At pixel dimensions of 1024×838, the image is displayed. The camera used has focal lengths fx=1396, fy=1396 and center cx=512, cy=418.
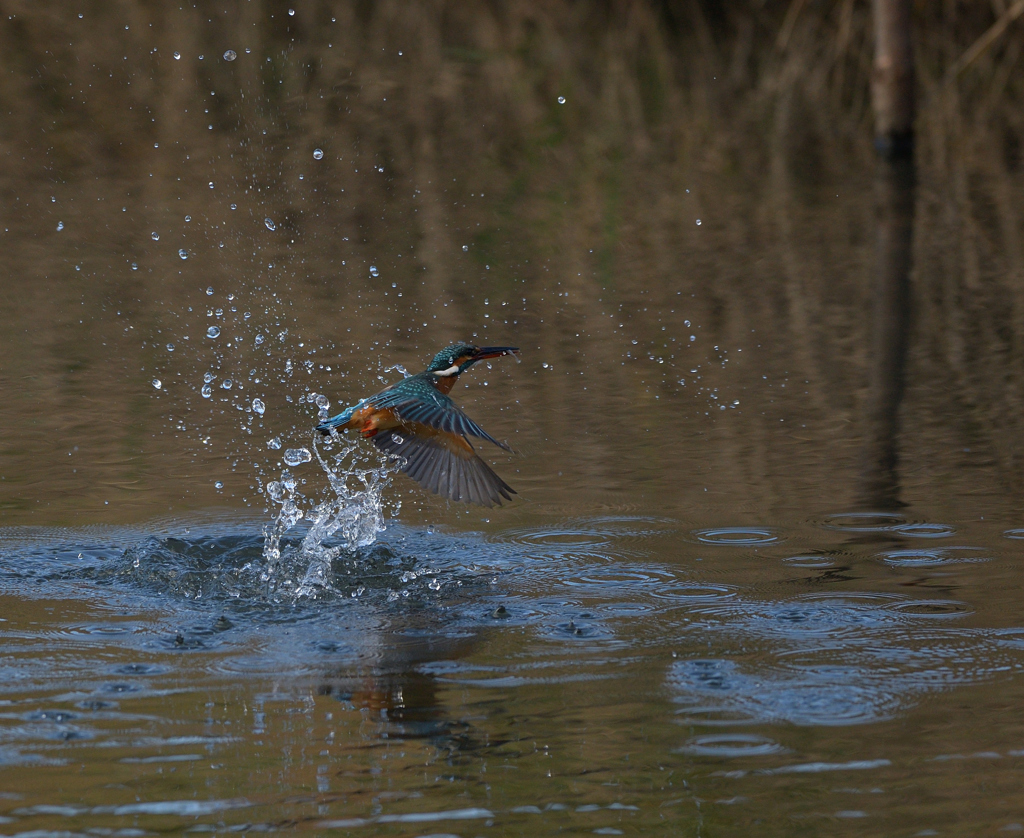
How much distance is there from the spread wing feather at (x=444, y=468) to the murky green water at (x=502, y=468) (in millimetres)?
237

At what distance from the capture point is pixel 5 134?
10.6 m

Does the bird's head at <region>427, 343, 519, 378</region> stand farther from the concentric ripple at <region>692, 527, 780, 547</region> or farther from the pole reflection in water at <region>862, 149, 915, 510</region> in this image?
the pole reflection in water at <region>862, 149, 915, 510</region>

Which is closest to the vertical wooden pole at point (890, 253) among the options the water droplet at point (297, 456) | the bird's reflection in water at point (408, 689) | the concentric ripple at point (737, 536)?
the concentric ripple at point (737, 536)

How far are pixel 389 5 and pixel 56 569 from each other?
10570mm

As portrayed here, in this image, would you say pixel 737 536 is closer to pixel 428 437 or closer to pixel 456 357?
pixel 428 437

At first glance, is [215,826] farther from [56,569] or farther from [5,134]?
[5,134]

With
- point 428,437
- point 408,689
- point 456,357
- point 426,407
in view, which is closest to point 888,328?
point 456,357

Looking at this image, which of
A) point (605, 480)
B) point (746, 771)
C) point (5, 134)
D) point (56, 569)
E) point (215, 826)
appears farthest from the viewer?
point (5, 134)

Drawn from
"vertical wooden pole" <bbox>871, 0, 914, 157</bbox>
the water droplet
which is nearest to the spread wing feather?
the water droplet

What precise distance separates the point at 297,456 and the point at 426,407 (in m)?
1.03

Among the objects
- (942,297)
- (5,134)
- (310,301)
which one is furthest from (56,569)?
(5,134)

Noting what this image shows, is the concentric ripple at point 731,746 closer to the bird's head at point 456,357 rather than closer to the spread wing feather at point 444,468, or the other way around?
the spread wing feather at point 444,468

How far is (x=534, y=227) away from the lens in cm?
908

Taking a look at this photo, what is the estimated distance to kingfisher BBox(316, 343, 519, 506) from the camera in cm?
424
